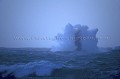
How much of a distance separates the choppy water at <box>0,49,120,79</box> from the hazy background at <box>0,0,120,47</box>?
0.61 feet

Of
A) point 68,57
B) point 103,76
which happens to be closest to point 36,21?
point 68,57

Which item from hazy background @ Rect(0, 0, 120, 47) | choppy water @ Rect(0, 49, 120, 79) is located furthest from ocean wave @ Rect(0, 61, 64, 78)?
hazy background @ Rect(0, 0, 120, 47)

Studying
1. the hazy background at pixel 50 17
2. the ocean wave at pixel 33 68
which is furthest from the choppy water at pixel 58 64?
the hazy background at pixel 50 17

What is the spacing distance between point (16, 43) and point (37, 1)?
717mm

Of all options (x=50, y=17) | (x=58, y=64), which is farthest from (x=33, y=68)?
(x=50, y=17)

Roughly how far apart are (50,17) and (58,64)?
2.38ft

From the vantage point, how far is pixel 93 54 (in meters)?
3.79

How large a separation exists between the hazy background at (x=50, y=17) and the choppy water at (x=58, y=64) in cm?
18

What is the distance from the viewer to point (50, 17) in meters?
3.86

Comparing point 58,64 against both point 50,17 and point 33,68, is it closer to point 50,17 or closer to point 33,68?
point 33,68

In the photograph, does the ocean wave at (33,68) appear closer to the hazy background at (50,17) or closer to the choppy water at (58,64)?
the choppy water at (58,64)

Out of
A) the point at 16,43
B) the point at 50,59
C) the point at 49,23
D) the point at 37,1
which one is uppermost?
the point at 37,1

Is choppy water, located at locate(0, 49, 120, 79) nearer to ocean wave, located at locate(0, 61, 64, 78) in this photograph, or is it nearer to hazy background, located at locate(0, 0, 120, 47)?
ocean wave, located at locate(0, 61, 64, 78)

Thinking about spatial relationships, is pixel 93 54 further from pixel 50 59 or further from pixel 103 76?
pixel 50 59
